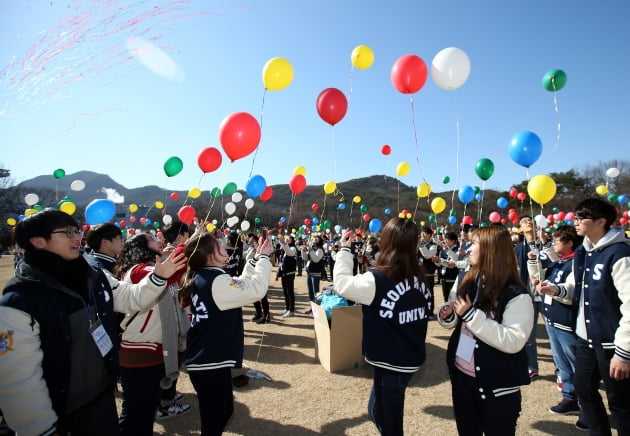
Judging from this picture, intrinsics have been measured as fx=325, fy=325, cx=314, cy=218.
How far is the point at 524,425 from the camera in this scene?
3.20m

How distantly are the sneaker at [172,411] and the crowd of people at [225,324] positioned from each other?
1067 millimetres

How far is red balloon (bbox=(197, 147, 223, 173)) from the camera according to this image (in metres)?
4.76

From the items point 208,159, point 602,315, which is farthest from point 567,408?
point 208,159

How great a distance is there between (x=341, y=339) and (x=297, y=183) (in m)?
3.09

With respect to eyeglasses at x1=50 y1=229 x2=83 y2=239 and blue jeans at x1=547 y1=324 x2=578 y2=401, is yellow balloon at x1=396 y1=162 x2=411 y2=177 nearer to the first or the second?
blue jeans at x1=547 y1=324 x2=578 y2=401

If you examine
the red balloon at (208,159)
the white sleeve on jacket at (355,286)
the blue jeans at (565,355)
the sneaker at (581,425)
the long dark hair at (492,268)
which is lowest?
the sneaker at (581,425)

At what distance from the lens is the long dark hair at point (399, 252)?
223 cm

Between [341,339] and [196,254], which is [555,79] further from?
[196,254]

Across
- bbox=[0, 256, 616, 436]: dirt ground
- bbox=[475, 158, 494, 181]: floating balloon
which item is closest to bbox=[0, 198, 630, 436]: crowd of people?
bbox=[0, 256, 616, 436]: dirt ground

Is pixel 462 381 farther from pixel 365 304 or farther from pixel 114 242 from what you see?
pixel 114 242

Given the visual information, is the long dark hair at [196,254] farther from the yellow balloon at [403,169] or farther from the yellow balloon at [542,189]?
the yellow balloon at [403,169]

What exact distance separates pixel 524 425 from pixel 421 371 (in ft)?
4.56

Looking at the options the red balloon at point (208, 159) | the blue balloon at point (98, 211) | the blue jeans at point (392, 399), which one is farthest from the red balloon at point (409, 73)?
the blue balloon at point (98, 211)

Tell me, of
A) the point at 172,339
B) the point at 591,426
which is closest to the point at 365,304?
the point at 172,339
